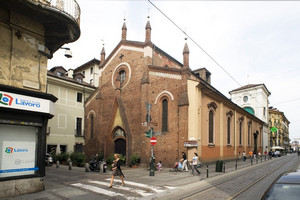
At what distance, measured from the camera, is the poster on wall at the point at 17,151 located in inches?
353

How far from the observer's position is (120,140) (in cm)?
2511

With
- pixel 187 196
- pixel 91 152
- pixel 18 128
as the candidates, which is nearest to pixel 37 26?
pixel 18 128

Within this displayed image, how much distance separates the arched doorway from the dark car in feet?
65.6

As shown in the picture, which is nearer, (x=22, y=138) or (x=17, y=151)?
(x=17, y=151)

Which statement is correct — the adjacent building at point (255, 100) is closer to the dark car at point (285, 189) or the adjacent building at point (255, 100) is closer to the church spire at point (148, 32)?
the church spire at point (148, 32)

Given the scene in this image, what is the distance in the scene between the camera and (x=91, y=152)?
2803 cm

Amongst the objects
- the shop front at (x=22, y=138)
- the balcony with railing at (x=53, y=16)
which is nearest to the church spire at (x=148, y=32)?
the balcony with railing at (x=53, y=16)

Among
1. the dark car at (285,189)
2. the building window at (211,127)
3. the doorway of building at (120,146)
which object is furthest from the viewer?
the doorway of building at (120,146)

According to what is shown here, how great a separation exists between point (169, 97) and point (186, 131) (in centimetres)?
373

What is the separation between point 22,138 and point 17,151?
1.84 ft

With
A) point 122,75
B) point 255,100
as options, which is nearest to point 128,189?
point 122,75

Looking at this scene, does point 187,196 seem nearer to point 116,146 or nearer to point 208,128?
point 208,128

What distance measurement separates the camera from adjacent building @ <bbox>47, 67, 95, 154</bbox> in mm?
26984

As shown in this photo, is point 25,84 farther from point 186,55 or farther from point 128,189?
point 186,55
